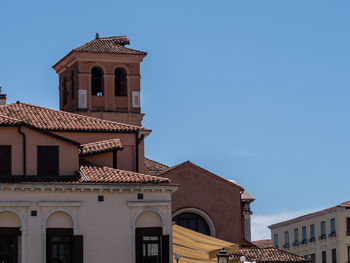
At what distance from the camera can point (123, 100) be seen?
7431 cm

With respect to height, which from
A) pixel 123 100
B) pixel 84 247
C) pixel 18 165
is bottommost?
pixel 84 247

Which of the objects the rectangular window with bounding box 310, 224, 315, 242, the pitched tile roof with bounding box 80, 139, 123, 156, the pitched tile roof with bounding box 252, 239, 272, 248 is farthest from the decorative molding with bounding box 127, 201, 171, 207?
the pitched tile roof with bounding box 252, 239, 272, 248

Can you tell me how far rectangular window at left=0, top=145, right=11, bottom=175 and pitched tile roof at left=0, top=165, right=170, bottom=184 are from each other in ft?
1.06

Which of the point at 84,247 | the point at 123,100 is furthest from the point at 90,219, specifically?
the point at 123,100

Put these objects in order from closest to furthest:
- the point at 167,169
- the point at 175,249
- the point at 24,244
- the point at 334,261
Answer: the point at 24,244 → the point at 175,249 → the point at 167,169 → the point at 334,261

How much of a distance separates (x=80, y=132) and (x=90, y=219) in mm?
6574

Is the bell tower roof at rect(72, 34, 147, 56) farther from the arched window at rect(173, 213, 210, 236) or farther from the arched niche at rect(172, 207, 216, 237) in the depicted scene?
the arched window at rect(173, 213, 210, 236)

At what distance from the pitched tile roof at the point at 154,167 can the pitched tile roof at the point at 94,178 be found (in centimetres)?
1726

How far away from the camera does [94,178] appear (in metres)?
47.9

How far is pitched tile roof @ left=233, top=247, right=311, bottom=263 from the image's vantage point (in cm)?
6538

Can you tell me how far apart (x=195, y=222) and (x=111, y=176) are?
73.5ft

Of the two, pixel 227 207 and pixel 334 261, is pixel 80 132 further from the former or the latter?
pixel 334 261

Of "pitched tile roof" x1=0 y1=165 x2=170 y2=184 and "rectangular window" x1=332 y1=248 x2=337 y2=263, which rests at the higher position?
"rectangular window" x1=332 y1=248 x2=337 y2=263

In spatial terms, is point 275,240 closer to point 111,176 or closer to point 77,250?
point 111,176
